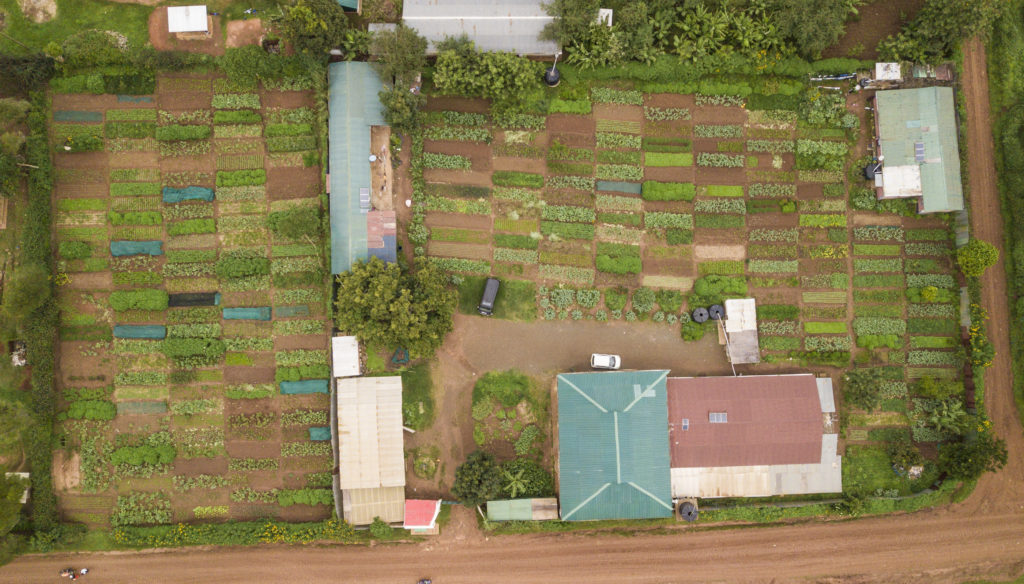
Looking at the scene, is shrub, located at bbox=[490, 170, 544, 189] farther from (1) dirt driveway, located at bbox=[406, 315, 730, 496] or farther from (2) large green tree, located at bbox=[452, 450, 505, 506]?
(2) large green tree, located at bbox=[452, 450, 505, 506]

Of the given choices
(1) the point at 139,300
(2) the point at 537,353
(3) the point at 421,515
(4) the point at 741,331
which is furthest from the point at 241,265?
(4) the point at 741,331

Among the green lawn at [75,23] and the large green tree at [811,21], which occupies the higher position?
the green lawn at [75,23]

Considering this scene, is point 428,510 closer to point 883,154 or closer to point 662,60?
point 662,60

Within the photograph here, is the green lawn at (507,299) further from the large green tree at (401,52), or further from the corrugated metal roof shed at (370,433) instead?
the large green tree at (401,52)

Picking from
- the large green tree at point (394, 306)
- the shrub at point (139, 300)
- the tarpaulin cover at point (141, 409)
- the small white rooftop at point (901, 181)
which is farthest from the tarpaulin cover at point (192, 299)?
the small white rooftop at point (901, 181)

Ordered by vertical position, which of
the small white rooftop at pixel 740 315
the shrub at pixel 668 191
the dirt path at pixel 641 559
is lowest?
the dirt path at pixel 641 559

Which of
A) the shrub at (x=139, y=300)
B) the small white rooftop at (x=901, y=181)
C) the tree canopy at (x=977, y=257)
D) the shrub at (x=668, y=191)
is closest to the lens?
the tree canopy at (x=977, y=257)

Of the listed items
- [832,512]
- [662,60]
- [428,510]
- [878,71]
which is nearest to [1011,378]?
[832,512]

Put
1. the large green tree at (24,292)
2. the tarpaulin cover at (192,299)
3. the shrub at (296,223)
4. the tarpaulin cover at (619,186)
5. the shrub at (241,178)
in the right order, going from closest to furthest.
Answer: the large green tree at (24,292) < the shrub at (296,223) < the tarpaulin cover at (192,299) < the shrub at (241,178) < the tarpaulin cover at (619,186)

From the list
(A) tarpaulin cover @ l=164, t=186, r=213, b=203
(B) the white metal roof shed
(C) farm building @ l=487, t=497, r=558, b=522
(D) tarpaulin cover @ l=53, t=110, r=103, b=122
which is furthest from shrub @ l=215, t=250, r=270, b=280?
(C) farm building @ l=487, t=497, r=558, b=522
